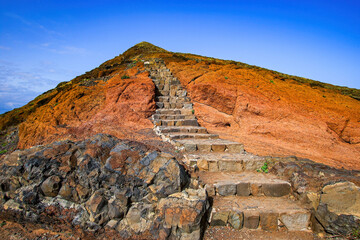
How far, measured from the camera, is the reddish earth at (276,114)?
8008 mm

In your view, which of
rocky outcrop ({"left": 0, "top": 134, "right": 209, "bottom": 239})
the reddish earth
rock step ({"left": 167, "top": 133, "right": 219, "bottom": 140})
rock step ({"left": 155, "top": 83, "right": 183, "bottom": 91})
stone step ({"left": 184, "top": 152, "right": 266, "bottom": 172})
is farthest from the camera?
rock step ({"left": 155, "top": 83, "right": 183, "bottom": 91})

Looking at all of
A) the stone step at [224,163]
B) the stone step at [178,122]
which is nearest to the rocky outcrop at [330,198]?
the stone step at [224,163]

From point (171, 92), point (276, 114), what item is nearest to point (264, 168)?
point (276, 114)

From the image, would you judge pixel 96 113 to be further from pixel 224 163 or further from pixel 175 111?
pixel 224 163

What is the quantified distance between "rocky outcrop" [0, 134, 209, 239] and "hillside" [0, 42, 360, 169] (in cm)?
248

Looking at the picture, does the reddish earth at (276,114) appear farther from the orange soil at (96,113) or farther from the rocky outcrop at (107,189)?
the rocky outcrop at (107,189)

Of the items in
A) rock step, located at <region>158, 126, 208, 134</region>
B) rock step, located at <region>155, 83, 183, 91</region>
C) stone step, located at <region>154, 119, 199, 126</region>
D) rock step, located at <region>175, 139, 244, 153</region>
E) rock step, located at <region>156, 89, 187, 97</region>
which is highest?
rock step, located at <region>155, 83, 183, 91</region>

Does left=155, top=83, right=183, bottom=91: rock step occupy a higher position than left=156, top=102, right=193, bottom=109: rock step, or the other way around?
left=155, top=83, right=183, bottom=91: rock step

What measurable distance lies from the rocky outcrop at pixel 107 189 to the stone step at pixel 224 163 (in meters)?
0.89

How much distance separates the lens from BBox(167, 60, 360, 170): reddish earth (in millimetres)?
8008

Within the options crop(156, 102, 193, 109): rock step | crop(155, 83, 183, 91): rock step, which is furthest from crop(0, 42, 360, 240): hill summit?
crop(155, 83, 183, 91): rock step

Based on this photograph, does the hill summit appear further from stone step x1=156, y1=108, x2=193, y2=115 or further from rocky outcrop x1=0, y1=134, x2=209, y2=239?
stone step x1=156, y1=108, x2=193, y2=115

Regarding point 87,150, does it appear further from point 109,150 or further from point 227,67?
point 227,67

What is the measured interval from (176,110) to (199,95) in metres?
1.68
